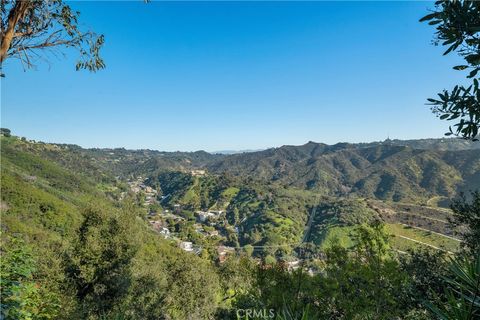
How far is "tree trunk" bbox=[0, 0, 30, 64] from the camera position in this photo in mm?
3719

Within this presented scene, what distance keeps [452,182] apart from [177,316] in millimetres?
200495

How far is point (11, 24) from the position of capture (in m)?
3.83

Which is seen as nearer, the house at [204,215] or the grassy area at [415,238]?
the grassy area at [415,238]

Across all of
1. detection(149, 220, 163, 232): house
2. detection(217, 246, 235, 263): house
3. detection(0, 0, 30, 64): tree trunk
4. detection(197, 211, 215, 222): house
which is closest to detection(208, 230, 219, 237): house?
detection(197, 211, 215, 222): house

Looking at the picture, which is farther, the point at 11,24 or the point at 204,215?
the point at 204,215

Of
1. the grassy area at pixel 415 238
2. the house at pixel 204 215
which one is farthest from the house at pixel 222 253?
the grassy area at pixel 415 238

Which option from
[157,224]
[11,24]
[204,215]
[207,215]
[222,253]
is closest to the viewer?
[11,24]

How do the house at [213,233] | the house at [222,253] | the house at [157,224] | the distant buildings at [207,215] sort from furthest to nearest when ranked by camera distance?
the distant buildings at [207,215], the house at [213,233], the house at [157,224], the house at [222,253]

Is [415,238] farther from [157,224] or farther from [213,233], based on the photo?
[157,224]

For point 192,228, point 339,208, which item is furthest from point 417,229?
point 192,228

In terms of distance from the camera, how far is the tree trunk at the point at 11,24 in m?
3.72

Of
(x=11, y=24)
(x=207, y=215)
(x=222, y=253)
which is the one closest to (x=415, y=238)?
(x=222, y=253)

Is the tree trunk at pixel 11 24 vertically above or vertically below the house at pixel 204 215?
above

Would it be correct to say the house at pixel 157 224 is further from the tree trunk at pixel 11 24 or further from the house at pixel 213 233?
the tree trunk at pixel 11 24
